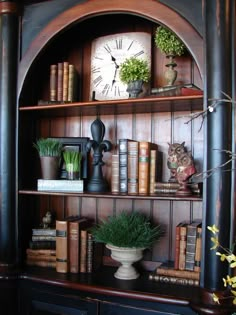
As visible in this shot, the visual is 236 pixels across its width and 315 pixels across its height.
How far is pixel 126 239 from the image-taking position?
180 centimetres

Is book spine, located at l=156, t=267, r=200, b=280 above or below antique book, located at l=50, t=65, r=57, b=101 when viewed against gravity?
below

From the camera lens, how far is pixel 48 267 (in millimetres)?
2006

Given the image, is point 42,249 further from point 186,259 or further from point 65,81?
point 65,81

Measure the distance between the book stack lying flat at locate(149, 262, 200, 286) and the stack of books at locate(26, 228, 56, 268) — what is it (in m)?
0.55

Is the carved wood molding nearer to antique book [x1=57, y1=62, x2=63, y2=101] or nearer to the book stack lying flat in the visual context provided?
antique book [x1=57, y1=62, x2=63, y2=101]

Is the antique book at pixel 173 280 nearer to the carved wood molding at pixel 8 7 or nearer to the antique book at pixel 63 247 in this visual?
the antique book at pixel 63 247

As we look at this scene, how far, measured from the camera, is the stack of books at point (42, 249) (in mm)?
2016

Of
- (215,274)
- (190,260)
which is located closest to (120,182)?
(190,260)

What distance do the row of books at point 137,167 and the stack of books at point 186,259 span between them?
0.26m

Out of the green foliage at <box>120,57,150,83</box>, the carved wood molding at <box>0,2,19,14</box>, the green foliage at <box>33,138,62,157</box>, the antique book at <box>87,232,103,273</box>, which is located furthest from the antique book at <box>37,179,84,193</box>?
the carved wood molding at <box>0,2,19,14</box>

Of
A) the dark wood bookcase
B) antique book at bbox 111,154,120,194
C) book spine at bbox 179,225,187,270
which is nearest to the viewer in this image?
the dark wood bookcase

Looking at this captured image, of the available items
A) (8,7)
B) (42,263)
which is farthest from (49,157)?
(8,7)

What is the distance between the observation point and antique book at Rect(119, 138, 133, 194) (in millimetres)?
1853

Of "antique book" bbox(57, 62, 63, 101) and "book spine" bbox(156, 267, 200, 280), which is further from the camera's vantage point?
"antique book" bbox(57, 62, 63, 101)
